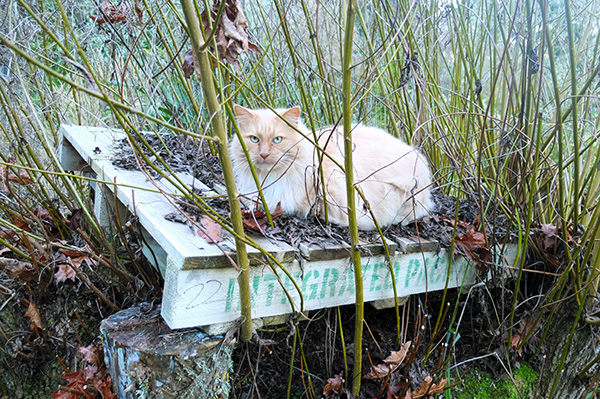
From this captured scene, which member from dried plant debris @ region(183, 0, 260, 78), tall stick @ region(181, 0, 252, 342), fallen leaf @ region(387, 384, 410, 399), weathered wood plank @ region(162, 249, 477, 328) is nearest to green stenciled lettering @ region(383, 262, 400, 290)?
weathered wood plank @ region(162, 249, 477, 328)

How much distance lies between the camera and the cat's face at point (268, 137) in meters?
1.76

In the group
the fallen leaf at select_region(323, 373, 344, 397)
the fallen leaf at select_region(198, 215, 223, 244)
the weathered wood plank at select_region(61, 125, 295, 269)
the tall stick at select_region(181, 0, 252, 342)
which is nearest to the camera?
the tall stick at select_region(181, 0, 252, 342)

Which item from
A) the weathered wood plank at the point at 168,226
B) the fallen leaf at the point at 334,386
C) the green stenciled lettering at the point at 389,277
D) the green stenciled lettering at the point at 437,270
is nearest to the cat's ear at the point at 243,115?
the weathered wood plank at the point at 168,226

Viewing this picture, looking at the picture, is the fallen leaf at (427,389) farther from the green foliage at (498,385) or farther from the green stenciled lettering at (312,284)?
the green stenciled lettering at (312,284)

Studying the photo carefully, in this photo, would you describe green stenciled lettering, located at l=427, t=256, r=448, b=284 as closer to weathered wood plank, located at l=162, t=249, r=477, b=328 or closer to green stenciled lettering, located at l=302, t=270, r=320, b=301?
weathered wood plank, located at l=162, t=249, r=477, b=328

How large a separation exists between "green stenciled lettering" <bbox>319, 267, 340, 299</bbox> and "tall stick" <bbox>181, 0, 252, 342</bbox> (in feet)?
1.09

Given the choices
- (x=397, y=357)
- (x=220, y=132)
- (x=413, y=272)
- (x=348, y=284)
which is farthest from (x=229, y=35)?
(x=397, y=357)

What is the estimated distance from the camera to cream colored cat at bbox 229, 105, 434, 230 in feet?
5.81

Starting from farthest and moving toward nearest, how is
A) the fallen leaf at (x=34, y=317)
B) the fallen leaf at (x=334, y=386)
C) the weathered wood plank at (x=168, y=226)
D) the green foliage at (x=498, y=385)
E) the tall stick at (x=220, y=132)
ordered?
the green foliage at (x=498, y=385)
the fallen leaf at (x=34, y=317)
the fallen leaf at (x=334, y=386)
the weathered wood plank at (x=168, y=226)
the tall stick at (x=220, y=132)

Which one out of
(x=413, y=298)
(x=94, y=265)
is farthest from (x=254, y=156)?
(x=413, y=298)

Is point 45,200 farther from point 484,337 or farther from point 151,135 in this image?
point 484,337

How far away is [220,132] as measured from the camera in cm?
114

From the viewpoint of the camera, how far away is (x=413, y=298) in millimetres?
2199

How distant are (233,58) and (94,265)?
1289 mm
